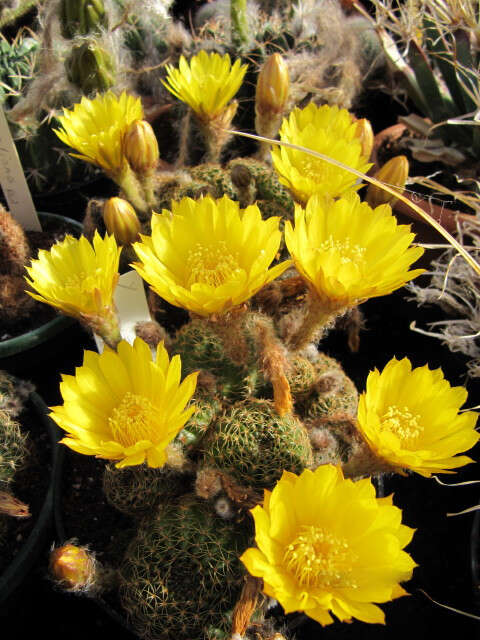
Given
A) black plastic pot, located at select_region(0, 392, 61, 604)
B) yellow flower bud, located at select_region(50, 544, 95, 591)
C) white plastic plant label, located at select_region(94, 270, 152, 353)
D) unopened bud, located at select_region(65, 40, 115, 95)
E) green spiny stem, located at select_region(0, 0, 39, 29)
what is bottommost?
black plastic pot, located at select_region(0, 392, 61, 604)

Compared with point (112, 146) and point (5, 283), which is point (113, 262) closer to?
point (112, 146)

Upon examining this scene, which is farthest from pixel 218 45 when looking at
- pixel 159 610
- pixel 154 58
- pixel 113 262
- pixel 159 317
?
pixel 159 610

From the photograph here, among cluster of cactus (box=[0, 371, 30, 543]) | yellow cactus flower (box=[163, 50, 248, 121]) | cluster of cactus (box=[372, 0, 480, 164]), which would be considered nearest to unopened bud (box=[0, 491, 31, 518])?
cluster of cactus (box=[0, 371, 30, 543])

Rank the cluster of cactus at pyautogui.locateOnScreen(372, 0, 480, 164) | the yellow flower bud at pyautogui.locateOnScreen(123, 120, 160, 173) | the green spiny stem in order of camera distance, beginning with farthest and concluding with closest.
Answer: the green spiny stem < the cluster of cactus at pyautogui.locateOnScreen(372, 0, 480, 164) < the yellow flower bud at pyautogui.locateOnScreen(123, 120, 160, 173)

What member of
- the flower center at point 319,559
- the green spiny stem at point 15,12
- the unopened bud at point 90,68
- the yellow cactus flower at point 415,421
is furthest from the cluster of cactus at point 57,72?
the flower center at point 319,559

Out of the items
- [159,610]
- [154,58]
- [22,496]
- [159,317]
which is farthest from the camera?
[154,58]

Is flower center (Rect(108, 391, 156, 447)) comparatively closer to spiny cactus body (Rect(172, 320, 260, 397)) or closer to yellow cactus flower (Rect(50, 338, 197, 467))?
yellow cactus flower (Rect(50, 338, 197, 467))

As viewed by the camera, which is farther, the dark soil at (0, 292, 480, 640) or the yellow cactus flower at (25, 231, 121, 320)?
the dark soil at (0, 292, 480, 640)

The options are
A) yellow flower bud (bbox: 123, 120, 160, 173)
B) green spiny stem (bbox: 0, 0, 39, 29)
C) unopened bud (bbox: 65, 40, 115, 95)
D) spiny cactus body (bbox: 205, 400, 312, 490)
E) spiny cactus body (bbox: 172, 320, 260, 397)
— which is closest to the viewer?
spiny cactus body (bbox: 205, 400, 312, 490)
